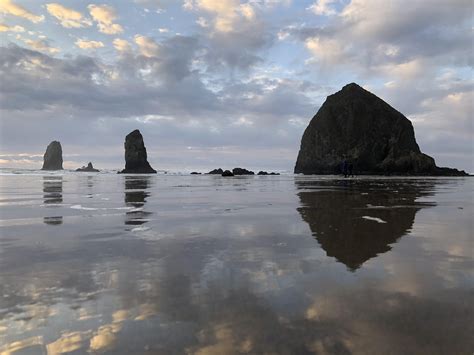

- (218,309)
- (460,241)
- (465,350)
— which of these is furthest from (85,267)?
(460,241)

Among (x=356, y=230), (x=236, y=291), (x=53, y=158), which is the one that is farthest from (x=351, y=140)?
(x=53, y=158)

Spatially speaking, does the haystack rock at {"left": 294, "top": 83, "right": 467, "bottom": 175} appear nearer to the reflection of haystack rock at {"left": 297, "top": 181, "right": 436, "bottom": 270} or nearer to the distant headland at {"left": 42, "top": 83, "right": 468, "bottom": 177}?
the distant headland at {"left": 42, "top": 83, "right": 468, "bottom": 177}

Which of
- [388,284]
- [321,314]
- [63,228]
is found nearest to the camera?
[321,314]

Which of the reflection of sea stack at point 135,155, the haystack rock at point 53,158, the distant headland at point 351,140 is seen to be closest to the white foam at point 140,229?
the distant headland at point 351,140

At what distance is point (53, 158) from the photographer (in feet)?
522

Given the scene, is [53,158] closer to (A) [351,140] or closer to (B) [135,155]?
(B) [135,155]

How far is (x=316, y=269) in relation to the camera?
4574mm

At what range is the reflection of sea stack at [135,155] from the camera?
118312mm

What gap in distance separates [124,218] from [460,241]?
7.74m

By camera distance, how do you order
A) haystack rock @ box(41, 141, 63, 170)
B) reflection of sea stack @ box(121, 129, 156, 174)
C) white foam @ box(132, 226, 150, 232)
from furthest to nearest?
haystack rock @ box(41, 141, 63, 170), reflection of sea stack @ box(121, 129, 156, 174), white foam @ box(132, 226, 150, 232)

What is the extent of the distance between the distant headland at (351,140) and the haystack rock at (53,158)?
2273 inches

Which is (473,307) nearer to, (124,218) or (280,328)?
(280,328)

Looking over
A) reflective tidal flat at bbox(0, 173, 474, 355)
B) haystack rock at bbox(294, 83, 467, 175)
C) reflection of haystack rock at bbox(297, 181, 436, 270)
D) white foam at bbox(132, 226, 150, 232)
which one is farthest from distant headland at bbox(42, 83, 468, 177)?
reflective tidal flat at bbox(0, 173, 474, 355)

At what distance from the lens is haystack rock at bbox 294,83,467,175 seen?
346 feet
